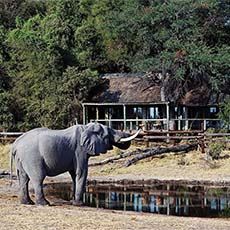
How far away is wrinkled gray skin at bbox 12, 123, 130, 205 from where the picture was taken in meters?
18.7

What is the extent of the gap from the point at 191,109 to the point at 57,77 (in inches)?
367

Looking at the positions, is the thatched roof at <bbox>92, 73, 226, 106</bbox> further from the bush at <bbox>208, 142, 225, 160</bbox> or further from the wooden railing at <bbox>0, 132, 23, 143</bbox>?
the bush at <bbox>208, 142, 225, 160</bbox>

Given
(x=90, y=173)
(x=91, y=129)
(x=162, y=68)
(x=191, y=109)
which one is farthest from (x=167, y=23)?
(x=91, y=129)

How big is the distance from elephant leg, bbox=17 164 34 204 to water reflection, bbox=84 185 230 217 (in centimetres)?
209

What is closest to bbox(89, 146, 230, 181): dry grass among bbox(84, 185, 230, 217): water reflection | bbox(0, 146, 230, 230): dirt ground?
bbox(0, 146, 230, 230): dirt ground

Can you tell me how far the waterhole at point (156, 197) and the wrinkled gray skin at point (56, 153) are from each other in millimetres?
1463

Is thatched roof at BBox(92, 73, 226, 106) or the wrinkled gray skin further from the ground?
thatched roof at BBox(92, 73, 226, 106)

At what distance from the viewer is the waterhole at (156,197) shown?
19.2 meters

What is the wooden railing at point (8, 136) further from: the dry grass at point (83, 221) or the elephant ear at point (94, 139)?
the dry grass at point (83, 221)

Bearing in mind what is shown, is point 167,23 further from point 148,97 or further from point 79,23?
point 79,23

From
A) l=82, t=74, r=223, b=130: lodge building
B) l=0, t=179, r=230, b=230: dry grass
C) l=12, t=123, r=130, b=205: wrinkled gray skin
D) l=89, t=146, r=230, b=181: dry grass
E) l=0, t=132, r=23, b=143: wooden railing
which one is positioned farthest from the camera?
l=82, t=74, r=223, b=130: lodge building

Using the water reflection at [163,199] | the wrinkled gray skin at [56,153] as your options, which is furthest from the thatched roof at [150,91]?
the wrinkled gray skin at [56,153]

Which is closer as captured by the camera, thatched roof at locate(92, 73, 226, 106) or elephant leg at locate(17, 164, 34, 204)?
elephant leg at locate(17, 164, 34, 204)

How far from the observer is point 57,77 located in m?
46.8
